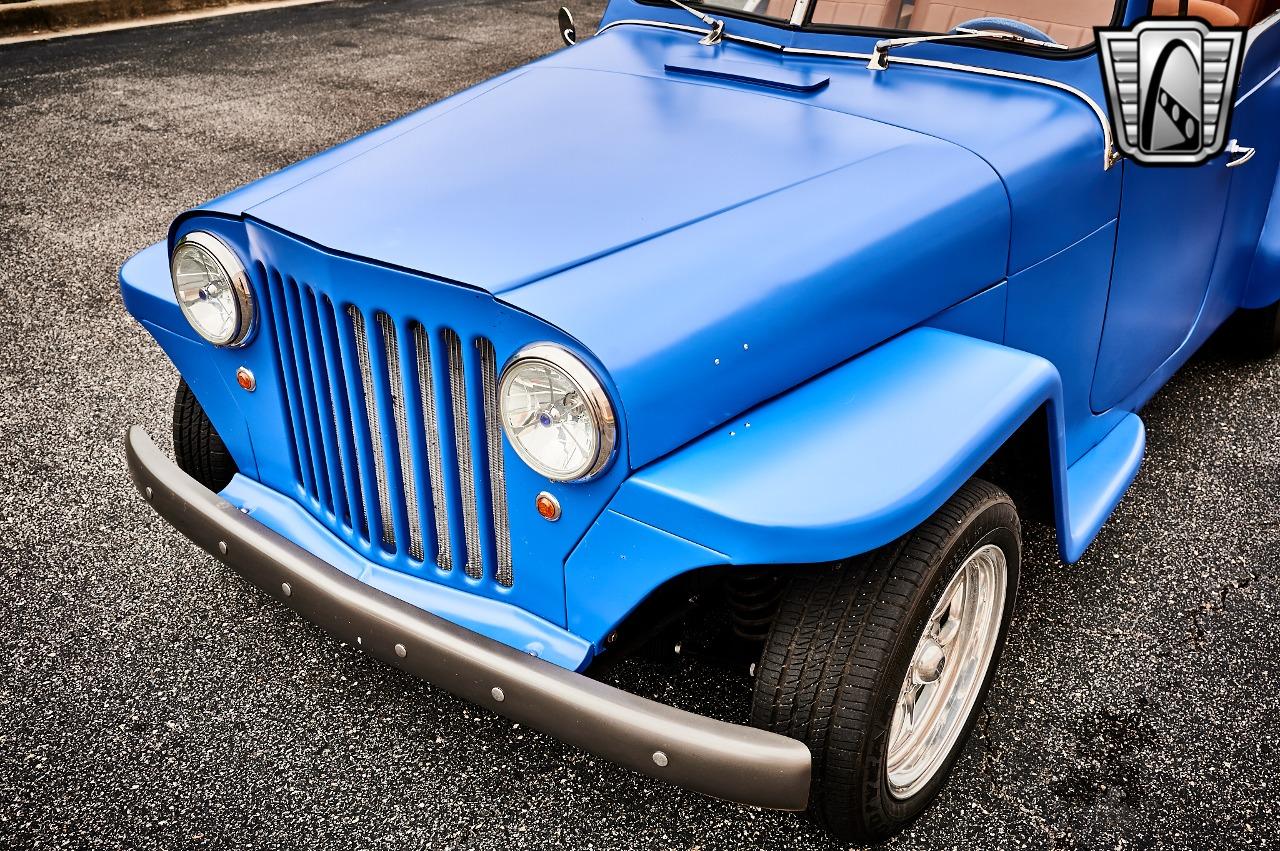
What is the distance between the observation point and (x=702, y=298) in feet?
5.54

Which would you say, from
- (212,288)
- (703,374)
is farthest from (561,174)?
(212,288)

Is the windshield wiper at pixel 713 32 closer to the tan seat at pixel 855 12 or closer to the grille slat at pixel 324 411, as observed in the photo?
the tan seat at pixel 855 12

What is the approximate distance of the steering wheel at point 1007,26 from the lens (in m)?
2.33

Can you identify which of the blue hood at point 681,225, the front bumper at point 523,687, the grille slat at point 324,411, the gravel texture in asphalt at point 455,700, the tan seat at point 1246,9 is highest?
the tan seat at point 1246,9

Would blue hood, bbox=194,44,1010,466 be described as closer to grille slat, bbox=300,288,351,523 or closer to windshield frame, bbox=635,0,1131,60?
grille slat, bbox=300,288,351,523

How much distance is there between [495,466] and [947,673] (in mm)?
968

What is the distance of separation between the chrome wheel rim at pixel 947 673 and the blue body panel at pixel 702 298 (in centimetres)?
24

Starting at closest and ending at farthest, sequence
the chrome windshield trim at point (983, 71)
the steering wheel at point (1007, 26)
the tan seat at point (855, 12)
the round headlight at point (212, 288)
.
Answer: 1. the round headlight at point (212, 288)
2. the chrome windshield trim at point (983, 71)
3. the steering wheel at point (1007, 26)
4. the tan seat at point (855, 12)

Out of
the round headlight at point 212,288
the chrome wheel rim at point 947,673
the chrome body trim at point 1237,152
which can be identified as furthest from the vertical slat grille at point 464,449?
the chrome body trim at point 1237,152

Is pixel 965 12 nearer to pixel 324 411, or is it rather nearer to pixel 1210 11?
pixel 1210 11

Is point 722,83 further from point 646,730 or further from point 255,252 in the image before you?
point 646,730

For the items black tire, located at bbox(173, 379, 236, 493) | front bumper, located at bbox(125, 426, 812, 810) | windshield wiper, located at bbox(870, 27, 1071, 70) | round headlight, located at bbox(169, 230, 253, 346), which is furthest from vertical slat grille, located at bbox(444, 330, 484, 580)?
windshield wiper, located at bbox(870, 27, 1071, 70)

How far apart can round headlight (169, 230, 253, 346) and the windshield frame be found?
1.37 m

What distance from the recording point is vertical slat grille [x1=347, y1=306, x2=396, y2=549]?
6.01 ft
